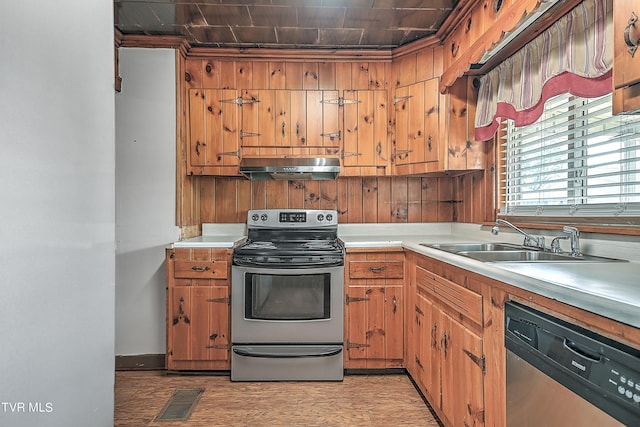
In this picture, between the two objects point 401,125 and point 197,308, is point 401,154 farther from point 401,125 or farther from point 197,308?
point 197,308

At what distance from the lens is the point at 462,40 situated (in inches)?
96.0

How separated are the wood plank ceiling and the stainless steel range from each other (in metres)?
1.49

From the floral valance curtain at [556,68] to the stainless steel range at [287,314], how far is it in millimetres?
1331

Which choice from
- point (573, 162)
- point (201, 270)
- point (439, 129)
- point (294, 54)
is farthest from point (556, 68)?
point (201, 270)

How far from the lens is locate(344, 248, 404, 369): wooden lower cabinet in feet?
8.77

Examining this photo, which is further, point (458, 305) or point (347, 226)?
point (347, 226)

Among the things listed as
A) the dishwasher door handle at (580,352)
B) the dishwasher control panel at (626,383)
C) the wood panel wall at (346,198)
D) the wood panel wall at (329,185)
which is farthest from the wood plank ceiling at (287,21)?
the dishwasher control panel at (626,383)

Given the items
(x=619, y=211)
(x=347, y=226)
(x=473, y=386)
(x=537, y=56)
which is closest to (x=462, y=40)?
(x=537, y=56)

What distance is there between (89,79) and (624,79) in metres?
1.43

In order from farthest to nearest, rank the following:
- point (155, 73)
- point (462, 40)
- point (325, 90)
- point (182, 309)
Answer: point (325, 90)
point (155, 73)
point (182, 309)
point (462, 40)

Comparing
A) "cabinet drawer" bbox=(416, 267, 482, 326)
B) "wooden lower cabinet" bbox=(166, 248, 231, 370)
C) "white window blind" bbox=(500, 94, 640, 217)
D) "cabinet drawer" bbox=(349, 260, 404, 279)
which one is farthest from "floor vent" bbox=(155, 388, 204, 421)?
"white window blind" bbox=(500, 94, 640, 217)

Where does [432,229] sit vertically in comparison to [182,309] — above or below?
above

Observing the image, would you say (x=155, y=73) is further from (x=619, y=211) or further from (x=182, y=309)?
(x=619, y=211)

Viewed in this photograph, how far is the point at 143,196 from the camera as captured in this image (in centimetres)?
285
